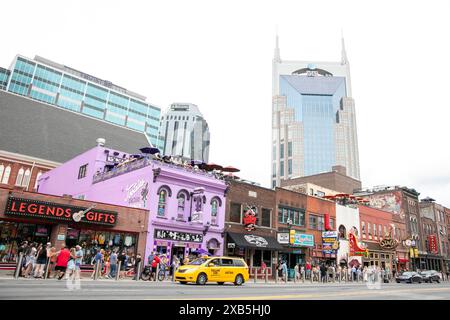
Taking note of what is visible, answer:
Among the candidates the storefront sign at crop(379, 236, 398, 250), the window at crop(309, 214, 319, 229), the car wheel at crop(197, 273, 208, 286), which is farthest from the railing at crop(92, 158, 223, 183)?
the storefront sign at crop(379, 236, 398, 250)

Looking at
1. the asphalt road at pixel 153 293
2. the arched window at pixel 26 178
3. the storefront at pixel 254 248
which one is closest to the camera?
the asphalt road at pixel 153 293

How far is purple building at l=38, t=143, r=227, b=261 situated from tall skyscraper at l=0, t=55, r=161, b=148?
82.7 metres

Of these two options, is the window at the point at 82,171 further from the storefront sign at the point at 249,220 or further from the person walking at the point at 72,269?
the person walking at the point at 72,269

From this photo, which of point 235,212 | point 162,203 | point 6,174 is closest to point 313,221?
point 235,212

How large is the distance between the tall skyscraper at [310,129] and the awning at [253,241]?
437 feet

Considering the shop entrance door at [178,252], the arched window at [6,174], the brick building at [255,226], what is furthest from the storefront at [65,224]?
the arched window at [6,174]

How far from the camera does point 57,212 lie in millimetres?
23984

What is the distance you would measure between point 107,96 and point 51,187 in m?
98.2

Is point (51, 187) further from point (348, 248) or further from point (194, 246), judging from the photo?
point (348, 248)

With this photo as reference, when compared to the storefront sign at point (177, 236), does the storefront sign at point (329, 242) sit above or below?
above

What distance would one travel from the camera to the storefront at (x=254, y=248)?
3227 cm

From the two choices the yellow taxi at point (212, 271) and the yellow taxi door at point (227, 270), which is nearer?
the yellow taxi at point (212, 271)

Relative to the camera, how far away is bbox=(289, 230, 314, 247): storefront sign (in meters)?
36.9

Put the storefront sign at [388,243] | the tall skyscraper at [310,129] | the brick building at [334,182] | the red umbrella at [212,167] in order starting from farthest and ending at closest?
the tall skyscraper at [310,129], the brick building at [334,182], the storefront sign at [388,243], the red umbrella at [212,167]
